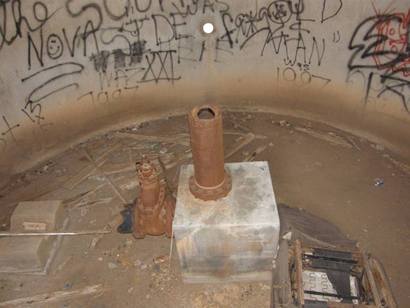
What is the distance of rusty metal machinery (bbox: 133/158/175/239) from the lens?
468 cm

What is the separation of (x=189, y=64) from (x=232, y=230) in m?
3.96

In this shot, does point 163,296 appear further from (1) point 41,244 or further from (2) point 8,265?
(2) point 8,265

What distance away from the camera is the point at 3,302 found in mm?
4820

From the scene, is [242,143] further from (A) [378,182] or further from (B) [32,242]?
(B) [32,242]

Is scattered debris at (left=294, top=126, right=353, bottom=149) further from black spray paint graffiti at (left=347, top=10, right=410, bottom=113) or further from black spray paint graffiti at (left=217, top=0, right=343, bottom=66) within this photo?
black spray paint graffiti at (left=217, top=0, right=343, bottom=66)

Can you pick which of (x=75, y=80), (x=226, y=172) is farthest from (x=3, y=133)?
(x=226, y=172)

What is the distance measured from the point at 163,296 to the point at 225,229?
142cm


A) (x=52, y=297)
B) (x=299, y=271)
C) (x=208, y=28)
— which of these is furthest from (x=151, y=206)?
(x=208, y=28)

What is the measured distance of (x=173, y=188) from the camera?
20.1 ft

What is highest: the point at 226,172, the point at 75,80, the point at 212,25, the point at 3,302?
the point at 212,25

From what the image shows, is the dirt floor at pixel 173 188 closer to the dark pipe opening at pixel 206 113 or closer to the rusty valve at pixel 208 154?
the rusty valve at pixel 208 154

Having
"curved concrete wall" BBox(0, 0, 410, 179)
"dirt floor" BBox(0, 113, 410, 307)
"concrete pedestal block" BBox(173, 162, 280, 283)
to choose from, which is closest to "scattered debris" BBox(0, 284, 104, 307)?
"dirt floor" BBox(0, 113, 410, 307)

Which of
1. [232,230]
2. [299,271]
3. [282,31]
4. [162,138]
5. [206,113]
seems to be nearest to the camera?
[206,113]

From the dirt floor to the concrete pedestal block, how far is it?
324 mm
